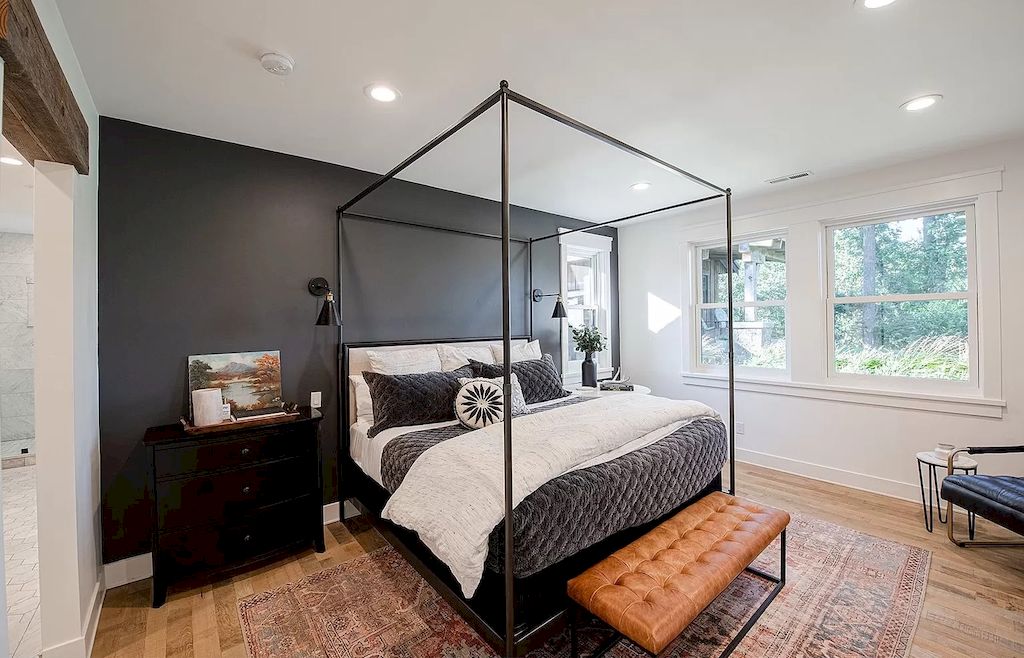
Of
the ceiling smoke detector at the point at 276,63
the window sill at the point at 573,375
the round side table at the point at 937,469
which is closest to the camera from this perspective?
the ceiling smoke detector at the point at 276,63

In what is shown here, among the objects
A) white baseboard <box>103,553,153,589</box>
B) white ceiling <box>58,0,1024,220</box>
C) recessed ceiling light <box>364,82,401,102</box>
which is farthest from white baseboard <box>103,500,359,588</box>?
recessed ceiling light <box>364,82,401,102</box>

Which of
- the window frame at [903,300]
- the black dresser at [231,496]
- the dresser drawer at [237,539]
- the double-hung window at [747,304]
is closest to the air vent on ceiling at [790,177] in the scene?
the window frame at [903,300]

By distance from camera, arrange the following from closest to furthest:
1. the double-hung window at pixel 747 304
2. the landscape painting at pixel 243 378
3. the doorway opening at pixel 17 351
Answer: the landscape painting at pixel 243 378
the doorway opening at pixel 17 351
the double-hung window at pixel 747 304

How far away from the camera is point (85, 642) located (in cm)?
192

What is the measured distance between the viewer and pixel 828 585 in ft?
7.89

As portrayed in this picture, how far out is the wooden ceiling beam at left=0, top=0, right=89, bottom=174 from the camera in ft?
4.08

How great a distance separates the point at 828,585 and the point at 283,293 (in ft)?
12.1

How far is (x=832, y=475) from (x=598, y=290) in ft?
9.31

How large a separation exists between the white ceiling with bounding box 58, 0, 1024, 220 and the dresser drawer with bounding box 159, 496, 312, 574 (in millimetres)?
2261

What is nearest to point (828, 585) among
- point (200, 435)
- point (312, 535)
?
point (312, 535)

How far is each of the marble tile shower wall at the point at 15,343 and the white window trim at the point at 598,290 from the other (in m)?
5.70

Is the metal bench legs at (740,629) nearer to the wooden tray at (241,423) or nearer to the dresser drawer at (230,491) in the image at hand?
the dresser drawer at (230,491)

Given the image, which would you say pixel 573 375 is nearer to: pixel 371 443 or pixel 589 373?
pixel 589 373

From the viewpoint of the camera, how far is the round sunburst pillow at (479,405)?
2.80m
